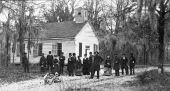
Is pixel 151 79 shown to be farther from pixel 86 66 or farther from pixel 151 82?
pixel 86 66

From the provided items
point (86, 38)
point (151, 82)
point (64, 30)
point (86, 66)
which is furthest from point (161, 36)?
point (64, 30)

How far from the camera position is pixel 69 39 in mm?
30766

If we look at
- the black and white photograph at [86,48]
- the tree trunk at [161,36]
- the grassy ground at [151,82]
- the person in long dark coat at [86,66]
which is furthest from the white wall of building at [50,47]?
the grassy ground at [151,82]

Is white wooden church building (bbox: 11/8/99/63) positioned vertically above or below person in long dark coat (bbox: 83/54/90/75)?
above

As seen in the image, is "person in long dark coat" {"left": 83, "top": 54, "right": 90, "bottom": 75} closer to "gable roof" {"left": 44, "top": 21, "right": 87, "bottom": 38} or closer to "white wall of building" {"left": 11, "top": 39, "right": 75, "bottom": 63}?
"white wall of building" {"left": 11, "top": 39, "right": 75, "bottom": 63}

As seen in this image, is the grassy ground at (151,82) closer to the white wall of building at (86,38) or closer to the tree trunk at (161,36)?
the tree trunk at (161,36)

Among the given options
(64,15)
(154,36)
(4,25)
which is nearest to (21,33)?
(4,25)

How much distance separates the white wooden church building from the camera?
30.9 metres

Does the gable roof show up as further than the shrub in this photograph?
Yes

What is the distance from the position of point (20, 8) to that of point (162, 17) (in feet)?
27.6

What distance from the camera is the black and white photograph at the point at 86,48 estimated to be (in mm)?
15484

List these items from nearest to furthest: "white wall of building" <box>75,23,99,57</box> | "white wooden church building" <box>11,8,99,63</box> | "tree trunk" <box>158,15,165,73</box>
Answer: "tree trunk" <box>158,15,165,73</box>
"white wooden church building" <box>11,8,99,63</box>
"white wall of building" <box>75,23,99,57</box>

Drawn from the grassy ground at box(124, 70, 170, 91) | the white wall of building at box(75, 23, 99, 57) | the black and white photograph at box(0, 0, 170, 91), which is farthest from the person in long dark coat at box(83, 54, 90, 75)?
the white wall of building at box(75, 23, 99, 57)

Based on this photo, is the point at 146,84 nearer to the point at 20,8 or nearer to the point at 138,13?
the point at 138,13
